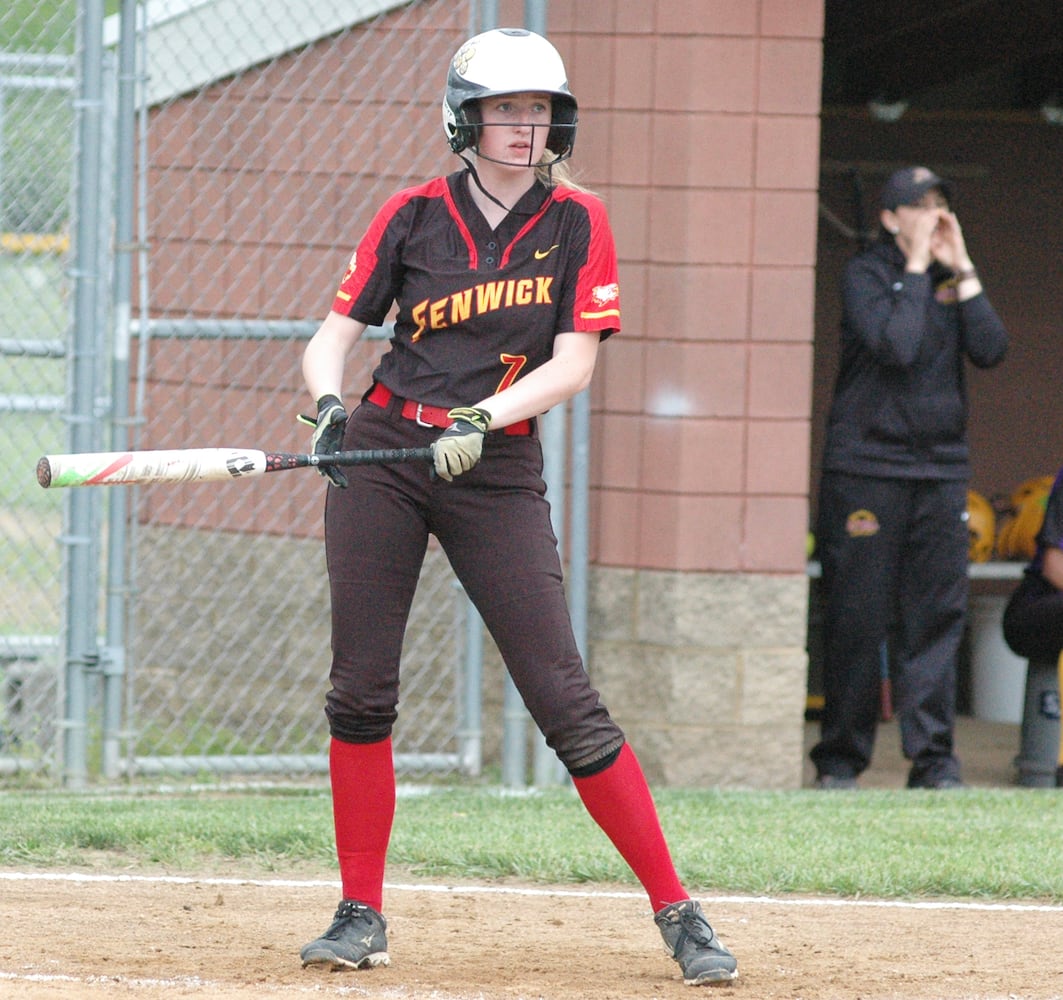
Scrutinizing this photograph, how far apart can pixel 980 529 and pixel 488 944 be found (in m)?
6.21

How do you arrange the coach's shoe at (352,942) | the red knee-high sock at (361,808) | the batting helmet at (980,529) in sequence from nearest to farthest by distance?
the coach's shoe at (352,942) → the red knee-high sock at (361,808) → the batting helmet at (980,529)

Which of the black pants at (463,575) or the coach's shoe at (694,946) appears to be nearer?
the coach's shoe at (694,946)

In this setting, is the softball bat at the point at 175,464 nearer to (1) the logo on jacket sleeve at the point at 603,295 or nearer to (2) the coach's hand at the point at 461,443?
(2) the coach's hand at the point at 461,443

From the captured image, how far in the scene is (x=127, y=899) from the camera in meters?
4.79

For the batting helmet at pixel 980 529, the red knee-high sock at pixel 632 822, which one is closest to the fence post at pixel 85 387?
the red knee-high sock at pixel 632 822

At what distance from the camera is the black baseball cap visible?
23.9 ft

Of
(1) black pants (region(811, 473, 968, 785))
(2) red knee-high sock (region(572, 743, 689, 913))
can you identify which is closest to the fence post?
(1) black pants (region(811, 473, 968, 785))

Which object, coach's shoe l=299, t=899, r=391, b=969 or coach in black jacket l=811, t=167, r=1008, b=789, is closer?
coach's shoe l=299, t=899, r=391, b=969

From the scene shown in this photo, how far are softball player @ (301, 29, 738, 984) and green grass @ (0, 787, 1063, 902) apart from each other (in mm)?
1169

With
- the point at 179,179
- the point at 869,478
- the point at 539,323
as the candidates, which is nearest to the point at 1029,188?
the point at 869,478

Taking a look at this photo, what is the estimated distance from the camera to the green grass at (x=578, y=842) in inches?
204

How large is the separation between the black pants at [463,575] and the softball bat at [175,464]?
0.12 m

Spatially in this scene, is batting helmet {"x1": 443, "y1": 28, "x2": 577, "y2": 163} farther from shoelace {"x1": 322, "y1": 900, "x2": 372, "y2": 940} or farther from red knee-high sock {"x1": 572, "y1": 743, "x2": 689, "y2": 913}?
shoelace {"x1": 322, "y1": 900, "x2": 372, "y2": 940}

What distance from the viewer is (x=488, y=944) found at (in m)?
4.34
